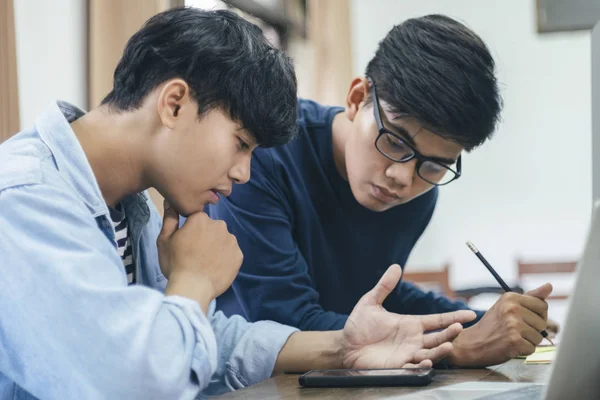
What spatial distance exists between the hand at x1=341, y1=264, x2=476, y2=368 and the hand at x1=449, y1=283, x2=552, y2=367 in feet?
0.11

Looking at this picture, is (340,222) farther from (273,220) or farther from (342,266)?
(273,220)

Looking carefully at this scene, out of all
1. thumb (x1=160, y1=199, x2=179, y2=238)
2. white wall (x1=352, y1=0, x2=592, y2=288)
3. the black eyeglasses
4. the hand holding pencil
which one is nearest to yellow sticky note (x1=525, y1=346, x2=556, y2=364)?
the hand holding pencil

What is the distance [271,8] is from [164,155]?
3.11 metres

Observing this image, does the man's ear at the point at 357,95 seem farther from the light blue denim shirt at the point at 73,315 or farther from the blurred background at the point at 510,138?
the blurred background at the point at 510,138

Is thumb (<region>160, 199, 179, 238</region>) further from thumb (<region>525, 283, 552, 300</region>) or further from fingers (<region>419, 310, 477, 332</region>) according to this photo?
thumb (<region>525, 283, 552, 300</region>)

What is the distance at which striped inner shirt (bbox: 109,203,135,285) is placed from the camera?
1.18m

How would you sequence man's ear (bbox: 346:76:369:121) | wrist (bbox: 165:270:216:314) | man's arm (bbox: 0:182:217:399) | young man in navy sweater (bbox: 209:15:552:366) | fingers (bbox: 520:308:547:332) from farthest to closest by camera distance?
man's ear (bbox: 346:76:369:121)
young man in navy sweater (bbox: 209:15:552:366)
fingers (bbox: 520:308:547:332)
wrist (bbox: 165:270:216:314)
man's arm (bbox: 0:182:217:399)

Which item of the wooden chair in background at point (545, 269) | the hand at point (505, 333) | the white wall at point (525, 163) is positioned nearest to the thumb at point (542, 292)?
the hand at point (505, 333)

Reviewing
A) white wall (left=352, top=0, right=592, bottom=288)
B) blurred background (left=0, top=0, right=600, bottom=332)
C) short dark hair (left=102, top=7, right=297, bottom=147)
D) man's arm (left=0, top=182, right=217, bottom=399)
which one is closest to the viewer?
man's arm (left=0, top=182, right=217, bottom=399)

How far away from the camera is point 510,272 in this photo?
15.7 feet

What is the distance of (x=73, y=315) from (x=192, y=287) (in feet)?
0.64

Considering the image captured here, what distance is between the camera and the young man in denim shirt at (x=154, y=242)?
2.73ft

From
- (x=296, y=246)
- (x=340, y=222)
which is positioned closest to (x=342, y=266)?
(x=340, y=222)

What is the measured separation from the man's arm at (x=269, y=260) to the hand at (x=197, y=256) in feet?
0.83
